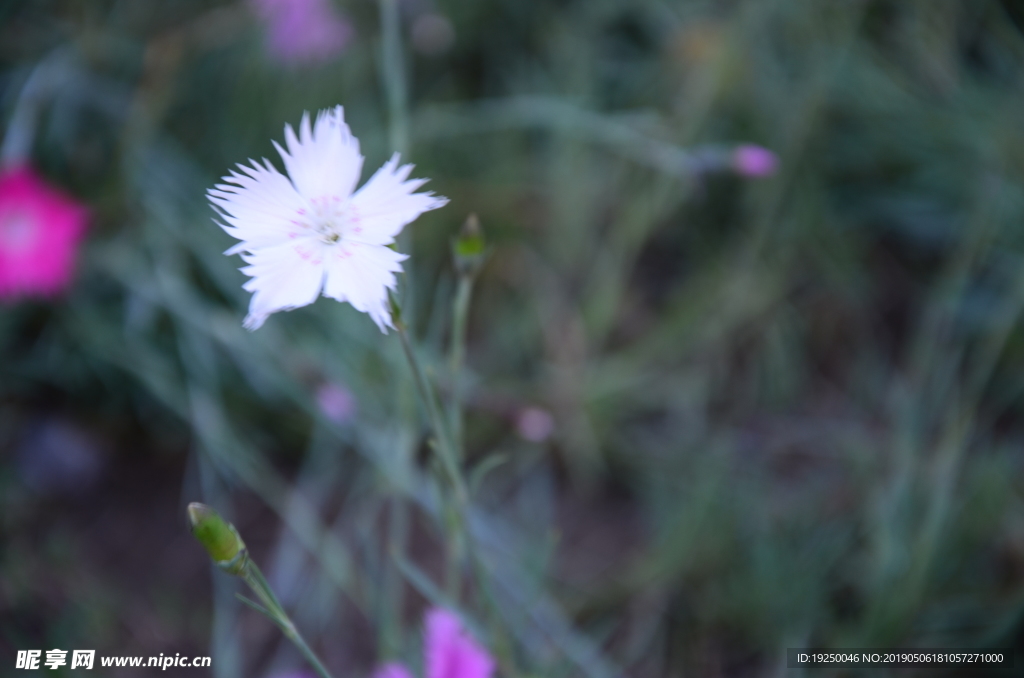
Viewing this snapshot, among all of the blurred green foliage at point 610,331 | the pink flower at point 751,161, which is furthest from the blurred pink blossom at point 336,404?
the pink flower at point 751,161

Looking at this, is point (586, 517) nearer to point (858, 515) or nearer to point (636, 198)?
point (858, 515)

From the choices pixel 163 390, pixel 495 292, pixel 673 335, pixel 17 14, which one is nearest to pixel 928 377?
pixel 673 335

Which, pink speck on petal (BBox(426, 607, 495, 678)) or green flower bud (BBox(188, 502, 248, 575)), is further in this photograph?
pink speck on petal (BBox(426, 607, 495, 678))

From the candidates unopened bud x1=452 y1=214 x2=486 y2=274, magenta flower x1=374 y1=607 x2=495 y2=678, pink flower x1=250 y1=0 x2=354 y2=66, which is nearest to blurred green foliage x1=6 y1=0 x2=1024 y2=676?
pink flower x1=250 y1=0 x2=354 y2=66

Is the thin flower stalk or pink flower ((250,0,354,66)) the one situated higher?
pink flower ((250,0,354,66))

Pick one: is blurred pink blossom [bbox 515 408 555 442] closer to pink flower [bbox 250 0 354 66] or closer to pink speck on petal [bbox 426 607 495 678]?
pink speck on petal [bbox 426 607 495 678]
